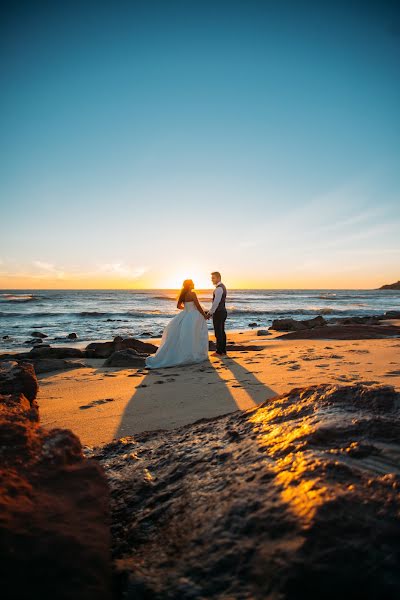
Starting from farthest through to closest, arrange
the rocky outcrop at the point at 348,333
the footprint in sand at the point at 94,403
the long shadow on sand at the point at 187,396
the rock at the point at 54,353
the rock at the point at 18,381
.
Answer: the rocky outcrop at the point at 348,333
the rock at the point at 54,353
the footprint in sand at the point at 94,403
the long shadow on sand at the point at 187,396
the rock at the point at 18,381

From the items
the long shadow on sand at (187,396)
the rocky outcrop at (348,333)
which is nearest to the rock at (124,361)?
the long shadow on sand at (187,396)

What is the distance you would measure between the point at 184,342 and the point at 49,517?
20.6 feet

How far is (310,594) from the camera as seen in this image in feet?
2.60

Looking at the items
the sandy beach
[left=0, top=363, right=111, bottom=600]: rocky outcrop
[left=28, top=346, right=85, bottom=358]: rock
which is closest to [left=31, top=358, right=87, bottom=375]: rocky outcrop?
the sandy beach

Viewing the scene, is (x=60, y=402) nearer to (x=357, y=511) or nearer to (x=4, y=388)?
(x=4, y=388)

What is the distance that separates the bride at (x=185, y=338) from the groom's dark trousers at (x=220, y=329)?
39.2 inches

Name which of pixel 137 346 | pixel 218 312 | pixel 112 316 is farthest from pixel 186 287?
pixel 112 316

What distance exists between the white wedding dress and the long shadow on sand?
23.7 inches

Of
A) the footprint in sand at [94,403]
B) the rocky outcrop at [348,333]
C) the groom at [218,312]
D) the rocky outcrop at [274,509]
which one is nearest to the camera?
the rocky outcrop at [274,509]

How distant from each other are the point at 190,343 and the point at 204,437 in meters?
5.55

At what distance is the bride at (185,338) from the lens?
7062 mm

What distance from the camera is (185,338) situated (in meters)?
7.41

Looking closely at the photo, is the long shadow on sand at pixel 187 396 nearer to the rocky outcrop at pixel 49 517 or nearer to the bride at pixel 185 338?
the bride at pixel 185 338

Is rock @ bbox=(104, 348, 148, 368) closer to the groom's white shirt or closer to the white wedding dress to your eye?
the white wedding dress
